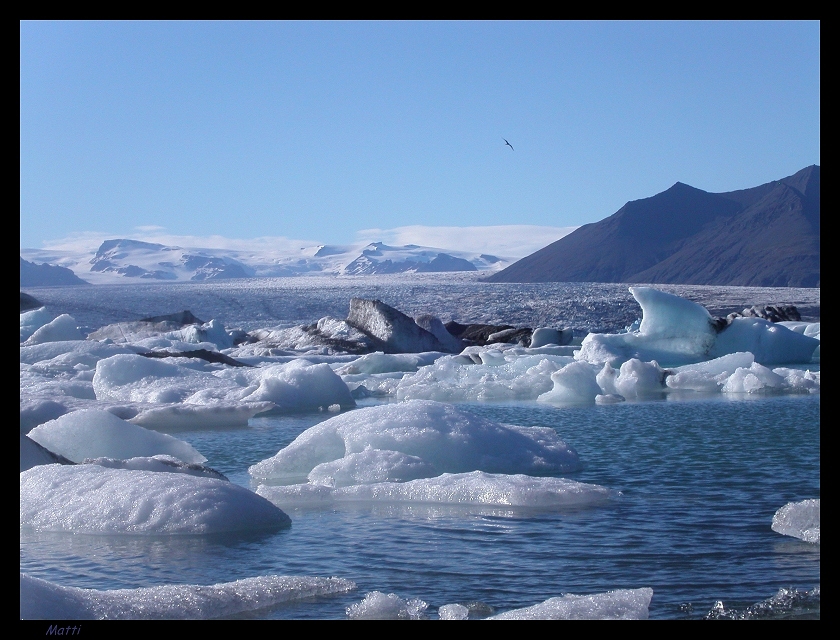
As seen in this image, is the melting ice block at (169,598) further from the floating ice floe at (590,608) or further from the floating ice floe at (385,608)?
the floating ice floe at (590,608)

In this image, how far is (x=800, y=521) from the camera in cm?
518

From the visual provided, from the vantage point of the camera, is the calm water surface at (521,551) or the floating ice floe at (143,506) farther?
the floating ice floe at (143,506)

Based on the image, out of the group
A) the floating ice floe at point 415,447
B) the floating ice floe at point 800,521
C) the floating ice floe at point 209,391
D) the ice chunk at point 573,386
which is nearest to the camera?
the floating ice floe at point 800,521

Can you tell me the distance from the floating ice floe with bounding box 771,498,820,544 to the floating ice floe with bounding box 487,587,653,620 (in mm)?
1600

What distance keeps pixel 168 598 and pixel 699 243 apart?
159438mm

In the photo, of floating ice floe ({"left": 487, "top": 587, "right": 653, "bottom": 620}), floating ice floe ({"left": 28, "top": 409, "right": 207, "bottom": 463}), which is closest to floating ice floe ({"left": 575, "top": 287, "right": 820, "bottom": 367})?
floating ice floe ({"left": 28, "top": 409, "right": 207, "bottom": 463})

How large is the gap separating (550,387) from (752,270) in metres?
121

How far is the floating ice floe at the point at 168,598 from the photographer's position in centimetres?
359

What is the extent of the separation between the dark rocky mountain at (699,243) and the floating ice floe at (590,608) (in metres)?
120

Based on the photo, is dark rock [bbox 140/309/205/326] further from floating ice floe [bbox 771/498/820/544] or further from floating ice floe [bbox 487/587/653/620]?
floating ice floe [bbox 487/587/653/620]

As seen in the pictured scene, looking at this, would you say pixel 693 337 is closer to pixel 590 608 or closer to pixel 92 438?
pixel 92 438

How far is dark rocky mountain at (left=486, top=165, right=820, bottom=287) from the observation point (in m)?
130

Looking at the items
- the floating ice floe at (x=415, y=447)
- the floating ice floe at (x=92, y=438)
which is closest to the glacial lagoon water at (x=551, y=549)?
the floating ice floe at (x=415, y=447)

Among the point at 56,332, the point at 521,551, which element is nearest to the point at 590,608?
the point at 521,551
